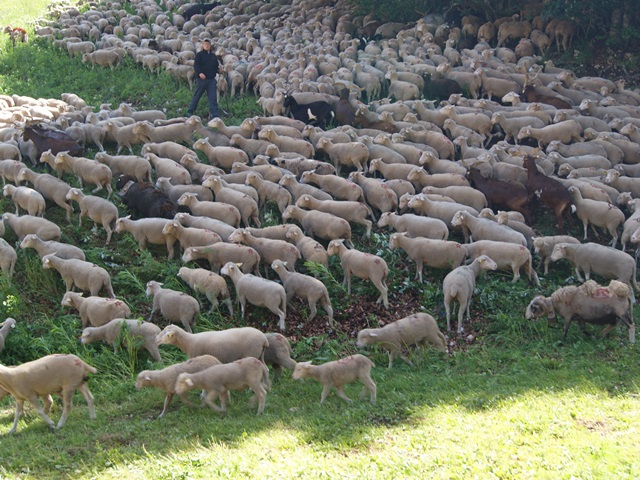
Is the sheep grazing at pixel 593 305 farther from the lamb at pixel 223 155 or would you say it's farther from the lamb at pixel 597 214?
the lamb at pixel 223 155

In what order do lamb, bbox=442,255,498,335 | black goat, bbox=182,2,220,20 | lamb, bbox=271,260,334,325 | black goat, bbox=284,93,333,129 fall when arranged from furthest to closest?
black goat, bbox=182,2,220,20
black goat, bbox=284,93,333,129
lamb, bbox=271,260,334,325
lamb, bbox=442,255,498,335

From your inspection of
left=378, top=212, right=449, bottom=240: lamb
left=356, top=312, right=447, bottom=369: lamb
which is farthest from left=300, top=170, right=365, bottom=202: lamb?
left=356, top=312, right=447, bottom=369: lamb

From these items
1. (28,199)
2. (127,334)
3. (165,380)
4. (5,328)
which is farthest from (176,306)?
(28,199)

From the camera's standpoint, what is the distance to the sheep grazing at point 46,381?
29.4 feet

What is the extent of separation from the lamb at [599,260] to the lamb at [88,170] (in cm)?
924

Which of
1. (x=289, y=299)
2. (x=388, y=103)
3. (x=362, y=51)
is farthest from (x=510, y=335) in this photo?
(x=362, y=51)

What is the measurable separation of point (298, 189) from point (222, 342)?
233 inches

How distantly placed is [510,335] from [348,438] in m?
4.45

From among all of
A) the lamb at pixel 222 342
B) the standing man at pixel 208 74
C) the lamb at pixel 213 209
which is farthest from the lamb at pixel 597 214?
the standing man at pixel 208 74

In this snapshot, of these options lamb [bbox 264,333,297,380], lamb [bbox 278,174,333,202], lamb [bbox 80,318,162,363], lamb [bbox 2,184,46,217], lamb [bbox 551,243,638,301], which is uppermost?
lamb [bbox 2,184,46,217]

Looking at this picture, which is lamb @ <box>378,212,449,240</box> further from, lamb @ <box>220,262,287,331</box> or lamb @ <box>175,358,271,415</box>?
lamb @ <box>175,358,271,415</box>

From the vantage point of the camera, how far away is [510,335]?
11.4 m

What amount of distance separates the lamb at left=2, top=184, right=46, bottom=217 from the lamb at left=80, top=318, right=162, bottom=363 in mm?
4533

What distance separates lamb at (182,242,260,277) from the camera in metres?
12.6
